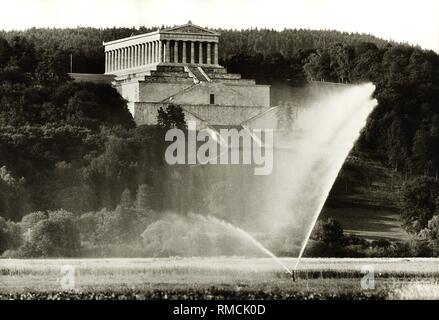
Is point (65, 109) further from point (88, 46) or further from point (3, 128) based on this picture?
point (88, 46)

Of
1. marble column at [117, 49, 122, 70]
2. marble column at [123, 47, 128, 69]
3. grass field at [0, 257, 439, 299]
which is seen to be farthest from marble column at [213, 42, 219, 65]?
grass field at [0, 257, 439, 299]

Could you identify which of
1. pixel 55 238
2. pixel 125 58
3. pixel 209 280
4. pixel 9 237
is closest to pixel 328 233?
pixel 55 238

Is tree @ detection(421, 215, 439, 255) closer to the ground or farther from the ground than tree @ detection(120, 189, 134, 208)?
closer to the ground

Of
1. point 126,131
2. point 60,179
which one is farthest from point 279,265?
point 126,131

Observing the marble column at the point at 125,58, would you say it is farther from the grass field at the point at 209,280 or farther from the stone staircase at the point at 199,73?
the grass field at the point at 209,280
